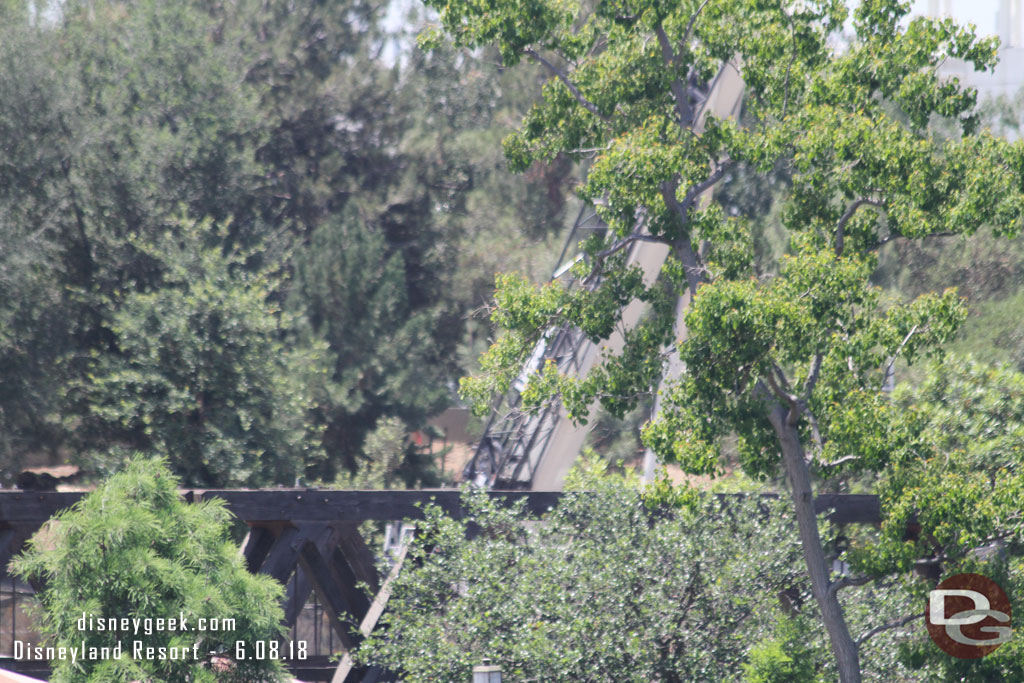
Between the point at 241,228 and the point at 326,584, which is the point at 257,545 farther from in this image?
the point at 241,228

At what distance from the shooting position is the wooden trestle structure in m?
12.6

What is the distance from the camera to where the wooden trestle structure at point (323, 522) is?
12.6m

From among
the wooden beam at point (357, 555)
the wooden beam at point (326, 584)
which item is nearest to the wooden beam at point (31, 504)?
the wooden beam at point (326, 584)

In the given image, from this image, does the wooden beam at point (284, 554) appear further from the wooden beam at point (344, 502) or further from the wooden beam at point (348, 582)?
the wooden beam at point (348, 582)

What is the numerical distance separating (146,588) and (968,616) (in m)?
8.38

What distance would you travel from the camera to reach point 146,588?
9508mm

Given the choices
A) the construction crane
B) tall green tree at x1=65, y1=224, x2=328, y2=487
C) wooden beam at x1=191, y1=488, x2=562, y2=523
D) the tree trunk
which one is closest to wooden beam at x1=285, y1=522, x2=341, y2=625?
wooden beam at x1=191, y1=488, x2=562, y2=523

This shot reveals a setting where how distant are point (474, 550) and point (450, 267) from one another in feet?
90.0

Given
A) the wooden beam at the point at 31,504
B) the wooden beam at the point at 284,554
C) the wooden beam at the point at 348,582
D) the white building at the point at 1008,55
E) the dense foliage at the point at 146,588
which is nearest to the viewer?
the dense foliage at the point at 146,588

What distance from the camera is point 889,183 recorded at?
10.4 meters

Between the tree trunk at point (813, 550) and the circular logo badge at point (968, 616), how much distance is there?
107cm

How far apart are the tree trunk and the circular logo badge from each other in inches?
42.2

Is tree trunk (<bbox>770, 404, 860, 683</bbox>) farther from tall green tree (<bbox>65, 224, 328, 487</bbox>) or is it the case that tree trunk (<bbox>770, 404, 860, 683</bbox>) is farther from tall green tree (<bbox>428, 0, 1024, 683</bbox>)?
tall green tree (<bbox>65, 224, 328, 487</bbox>)

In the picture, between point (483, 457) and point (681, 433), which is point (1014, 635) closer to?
point (681, 433)
